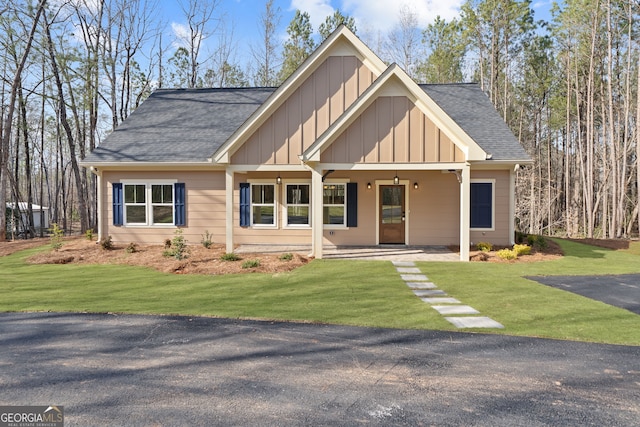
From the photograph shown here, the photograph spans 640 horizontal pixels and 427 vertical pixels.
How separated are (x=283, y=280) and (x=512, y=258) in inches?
269

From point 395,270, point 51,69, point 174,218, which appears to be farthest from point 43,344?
point 51,69

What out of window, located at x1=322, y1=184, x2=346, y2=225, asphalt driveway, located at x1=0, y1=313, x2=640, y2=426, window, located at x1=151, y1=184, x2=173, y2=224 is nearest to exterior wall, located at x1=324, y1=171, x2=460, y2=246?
window, located at x1=322, y1=184, x2=346, y2=225

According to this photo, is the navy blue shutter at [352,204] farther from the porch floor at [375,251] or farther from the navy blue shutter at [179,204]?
the navy blue shutter at [179,204]

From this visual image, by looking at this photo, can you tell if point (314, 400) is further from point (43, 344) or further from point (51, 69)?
point (51, 69)

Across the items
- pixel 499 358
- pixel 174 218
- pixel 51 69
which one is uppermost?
pixel 51 69

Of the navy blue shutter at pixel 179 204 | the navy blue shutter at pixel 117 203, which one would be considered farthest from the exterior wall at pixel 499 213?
the navy blue shutter at pixel 117 203

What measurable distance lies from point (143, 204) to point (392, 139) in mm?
9223

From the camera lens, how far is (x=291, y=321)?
567 cm

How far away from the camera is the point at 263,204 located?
13367 mm

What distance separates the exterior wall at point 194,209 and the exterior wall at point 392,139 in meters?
4.85

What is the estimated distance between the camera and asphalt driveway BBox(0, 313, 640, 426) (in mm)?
3129

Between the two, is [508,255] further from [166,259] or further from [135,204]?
[135,204]

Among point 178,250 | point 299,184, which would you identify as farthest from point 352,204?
point 178,250

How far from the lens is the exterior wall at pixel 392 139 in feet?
34.2
